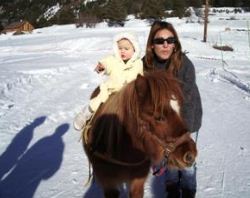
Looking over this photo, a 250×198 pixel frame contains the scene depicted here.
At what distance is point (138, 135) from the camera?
3027mm

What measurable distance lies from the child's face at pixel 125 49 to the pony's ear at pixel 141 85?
36.2 inches

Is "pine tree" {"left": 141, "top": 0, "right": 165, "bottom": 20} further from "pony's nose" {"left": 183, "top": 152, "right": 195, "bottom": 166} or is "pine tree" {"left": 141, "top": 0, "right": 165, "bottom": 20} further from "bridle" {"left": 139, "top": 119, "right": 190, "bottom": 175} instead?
"pony's nose" {"left": 183, "top": 152, "right": 195, "bottom": 166}

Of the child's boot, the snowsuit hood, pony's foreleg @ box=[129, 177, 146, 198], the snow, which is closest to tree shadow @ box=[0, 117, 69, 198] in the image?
the snow

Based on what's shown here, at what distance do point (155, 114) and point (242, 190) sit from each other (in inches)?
96.0

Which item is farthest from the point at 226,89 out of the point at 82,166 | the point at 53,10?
the point at 53,10

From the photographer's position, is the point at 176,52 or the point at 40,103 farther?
the point at 40,103

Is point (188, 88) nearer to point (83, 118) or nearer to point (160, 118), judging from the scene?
point (160, 118)

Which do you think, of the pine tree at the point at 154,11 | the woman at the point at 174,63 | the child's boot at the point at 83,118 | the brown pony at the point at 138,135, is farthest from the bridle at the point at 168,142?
the pine tree at the point at 154,11

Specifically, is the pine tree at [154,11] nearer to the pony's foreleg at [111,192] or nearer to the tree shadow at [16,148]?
the tree shadow at [16,148]

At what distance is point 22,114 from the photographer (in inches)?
353

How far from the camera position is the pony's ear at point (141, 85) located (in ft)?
9.27

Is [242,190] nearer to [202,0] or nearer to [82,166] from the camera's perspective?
[82,166]

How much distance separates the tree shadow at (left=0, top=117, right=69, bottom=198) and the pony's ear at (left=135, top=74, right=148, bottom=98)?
2621 mm

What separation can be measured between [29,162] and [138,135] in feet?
11.0
